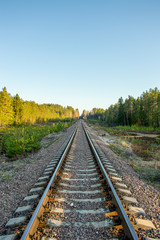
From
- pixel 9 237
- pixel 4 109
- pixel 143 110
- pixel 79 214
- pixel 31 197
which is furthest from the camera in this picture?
pixel 143 110

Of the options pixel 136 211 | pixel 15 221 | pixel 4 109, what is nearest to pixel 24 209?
pixel 15 221

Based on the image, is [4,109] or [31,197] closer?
[31,197]

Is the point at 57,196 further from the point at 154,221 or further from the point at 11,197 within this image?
the point at 154,221

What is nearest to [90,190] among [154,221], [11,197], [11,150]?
[154,221]

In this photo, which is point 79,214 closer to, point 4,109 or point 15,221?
point 15,221

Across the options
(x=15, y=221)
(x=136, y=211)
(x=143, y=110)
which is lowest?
(x=136, y=211)

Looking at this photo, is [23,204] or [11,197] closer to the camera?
[23,204]

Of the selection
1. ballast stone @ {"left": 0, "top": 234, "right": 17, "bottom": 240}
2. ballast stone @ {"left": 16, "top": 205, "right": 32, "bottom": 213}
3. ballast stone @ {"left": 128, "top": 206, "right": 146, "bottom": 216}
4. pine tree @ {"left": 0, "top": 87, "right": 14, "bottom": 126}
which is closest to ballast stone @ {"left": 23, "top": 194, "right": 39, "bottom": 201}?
ballast stone @ {"left": 16, "top": 205, "right": 32, "bottom": 213}

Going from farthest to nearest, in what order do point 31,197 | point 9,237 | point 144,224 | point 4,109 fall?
point 4,109 < point 31,197 < point 144,224 < point 9,237

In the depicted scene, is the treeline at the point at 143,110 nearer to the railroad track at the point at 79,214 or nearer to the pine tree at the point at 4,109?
the railroad track at the point at 79,214

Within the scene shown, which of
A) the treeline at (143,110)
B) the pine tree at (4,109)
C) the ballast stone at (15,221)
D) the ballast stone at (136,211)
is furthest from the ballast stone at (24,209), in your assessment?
the treeline at (143,110)

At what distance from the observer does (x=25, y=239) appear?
76.4 inches

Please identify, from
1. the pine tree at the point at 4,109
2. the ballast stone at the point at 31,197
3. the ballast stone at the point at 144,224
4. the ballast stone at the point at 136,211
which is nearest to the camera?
the ballast stone at the point at 144,224

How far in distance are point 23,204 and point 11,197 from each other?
61 centimetres
